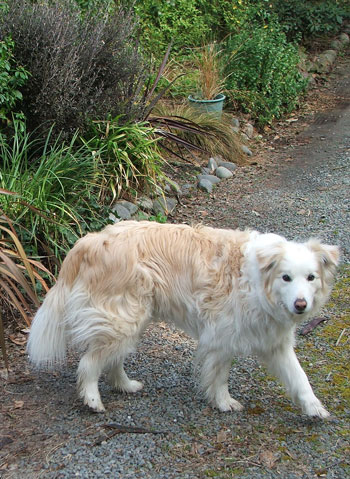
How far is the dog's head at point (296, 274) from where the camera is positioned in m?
3.10

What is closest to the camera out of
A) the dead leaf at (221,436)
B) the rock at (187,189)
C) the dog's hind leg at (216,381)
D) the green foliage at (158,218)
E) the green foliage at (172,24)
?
the dead leaf at (221,436)

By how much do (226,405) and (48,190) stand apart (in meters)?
2.44

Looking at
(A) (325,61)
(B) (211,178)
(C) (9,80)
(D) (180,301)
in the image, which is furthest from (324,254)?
(A) (325,61)

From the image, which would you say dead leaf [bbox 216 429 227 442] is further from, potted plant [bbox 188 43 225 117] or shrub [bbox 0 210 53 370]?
potted plant [bbox 188 43 225 117]

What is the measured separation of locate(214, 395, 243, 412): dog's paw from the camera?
356 cm

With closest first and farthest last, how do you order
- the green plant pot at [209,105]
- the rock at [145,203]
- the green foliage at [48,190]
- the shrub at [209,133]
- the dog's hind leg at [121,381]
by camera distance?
the dog's hind leg at [121,381] → the green foliage at [48,190] → the rock at [145,203] → the shrub at [209,133] → the green plant pot at [209,105]

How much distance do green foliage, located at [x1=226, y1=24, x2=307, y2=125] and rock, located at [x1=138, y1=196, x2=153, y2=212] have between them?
153 inches

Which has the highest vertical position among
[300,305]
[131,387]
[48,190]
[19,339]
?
[300,305]

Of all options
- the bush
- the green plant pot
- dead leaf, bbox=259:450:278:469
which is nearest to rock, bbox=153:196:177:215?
the bush

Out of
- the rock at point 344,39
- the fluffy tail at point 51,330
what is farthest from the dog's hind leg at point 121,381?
the rock at point 344,39

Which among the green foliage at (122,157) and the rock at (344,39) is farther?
the rock at (344,39)

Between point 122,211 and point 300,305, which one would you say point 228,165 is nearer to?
point 122,211

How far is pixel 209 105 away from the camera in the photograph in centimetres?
866

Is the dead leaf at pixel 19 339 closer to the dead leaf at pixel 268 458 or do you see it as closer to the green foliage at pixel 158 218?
the dead leaf at pixel 268 458
